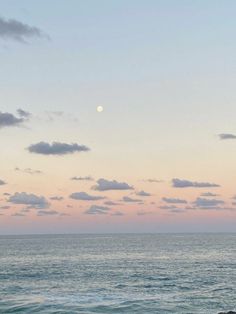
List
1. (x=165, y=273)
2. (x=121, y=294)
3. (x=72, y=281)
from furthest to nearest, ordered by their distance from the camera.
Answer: (x=165, y=273)
(x=72, y=281)
(x=121, y=294)

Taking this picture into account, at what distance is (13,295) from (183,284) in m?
31.8

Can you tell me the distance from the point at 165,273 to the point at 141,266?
18.6 m

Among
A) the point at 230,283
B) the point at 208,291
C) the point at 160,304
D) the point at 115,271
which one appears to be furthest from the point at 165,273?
the point at 160,304

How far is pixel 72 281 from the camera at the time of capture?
103812 millimetres

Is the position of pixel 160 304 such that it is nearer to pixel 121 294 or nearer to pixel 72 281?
pixel 121 294

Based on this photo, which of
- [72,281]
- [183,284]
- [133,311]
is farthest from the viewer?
[72,281]

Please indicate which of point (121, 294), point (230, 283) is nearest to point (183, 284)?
point (230, 283)

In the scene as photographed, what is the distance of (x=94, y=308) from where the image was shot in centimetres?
7438

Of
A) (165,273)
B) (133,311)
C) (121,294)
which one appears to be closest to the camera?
(133,311)

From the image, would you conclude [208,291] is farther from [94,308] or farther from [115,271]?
[115,271]

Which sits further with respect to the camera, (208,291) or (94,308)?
(208,291)

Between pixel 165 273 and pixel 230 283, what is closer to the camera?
pixel 230 283

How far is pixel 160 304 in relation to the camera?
76625 millimetres

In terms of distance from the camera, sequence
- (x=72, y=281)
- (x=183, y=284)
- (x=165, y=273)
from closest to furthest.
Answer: (x=183, y=284) → (x=72, y=281) → (x=165, y=273)
